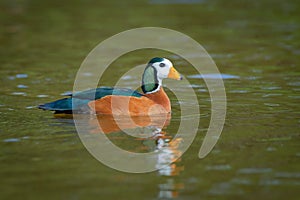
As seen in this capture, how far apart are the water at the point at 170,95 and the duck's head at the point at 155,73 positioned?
714 millimetres

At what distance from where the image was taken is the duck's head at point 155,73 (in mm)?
11867

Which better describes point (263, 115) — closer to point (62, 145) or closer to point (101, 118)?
point (101, 118)

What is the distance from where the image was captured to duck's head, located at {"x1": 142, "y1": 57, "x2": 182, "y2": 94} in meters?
11.9

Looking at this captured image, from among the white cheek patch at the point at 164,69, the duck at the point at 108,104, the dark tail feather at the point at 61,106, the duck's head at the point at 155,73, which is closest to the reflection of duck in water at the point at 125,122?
the duck at the point at 108,104

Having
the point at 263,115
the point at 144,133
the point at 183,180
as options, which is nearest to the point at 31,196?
the point at 183,180

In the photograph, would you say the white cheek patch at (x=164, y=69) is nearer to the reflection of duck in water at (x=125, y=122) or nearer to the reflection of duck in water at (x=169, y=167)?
the reflection of duck in water at (x=125, y=122)

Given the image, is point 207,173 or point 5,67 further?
point 5,67

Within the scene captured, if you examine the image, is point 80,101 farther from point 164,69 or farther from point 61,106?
point 164,69

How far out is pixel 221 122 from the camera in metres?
10.7

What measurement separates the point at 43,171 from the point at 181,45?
10979 millimetres

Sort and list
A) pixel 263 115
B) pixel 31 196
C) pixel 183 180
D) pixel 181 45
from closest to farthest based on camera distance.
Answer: pixel 31 196 → pixel 183 180 → pixel 263 115 → pixel 181 45

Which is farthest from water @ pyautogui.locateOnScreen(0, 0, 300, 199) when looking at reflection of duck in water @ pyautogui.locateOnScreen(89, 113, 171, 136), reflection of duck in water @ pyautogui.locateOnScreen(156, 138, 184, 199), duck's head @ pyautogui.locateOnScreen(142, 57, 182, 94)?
duck's head @ pyautogui.locateOnScreen(142, 57, 182, 94)

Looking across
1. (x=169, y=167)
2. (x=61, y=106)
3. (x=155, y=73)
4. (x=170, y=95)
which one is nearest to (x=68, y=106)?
(x=61, y=106)

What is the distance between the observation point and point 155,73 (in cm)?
1196
